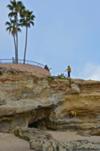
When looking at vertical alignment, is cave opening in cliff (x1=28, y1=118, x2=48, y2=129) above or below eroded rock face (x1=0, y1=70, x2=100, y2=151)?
below

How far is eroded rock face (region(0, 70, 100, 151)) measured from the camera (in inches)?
1478

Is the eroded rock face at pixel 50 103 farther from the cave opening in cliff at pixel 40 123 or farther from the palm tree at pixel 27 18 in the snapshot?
the palm tree at pixel 27 18

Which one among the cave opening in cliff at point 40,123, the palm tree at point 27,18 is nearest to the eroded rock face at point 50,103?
the cave opening in cliff at point 40,123

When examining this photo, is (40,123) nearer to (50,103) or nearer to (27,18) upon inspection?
(50,103)

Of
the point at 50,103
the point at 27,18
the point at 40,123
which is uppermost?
the point at 27,18

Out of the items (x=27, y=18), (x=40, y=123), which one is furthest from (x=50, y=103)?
(x=27, y=18)

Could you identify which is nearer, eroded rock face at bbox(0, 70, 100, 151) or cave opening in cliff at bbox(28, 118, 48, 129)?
eroded rock face at bbox(0, 70, 100, 151)

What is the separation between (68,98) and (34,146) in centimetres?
992

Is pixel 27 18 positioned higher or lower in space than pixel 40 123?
higher

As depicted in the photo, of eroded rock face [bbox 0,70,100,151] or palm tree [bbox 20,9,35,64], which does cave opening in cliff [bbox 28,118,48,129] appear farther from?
palm tree [bbox 20,9,35,64]

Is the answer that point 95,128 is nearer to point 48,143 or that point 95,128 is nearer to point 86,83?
point 86,83

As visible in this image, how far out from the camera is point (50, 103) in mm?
38625

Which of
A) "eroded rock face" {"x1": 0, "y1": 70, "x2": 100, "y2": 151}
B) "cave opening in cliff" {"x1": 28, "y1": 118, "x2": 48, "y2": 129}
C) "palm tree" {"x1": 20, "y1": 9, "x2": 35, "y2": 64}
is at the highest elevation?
"palm tree" {"x1": 20, "y1": 9, "x2": 35, "y2": 64}

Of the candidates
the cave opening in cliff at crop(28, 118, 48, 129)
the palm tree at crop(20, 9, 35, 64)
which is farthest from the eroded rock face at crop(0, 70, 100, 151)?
the palm tree at crop(20, 9, 35, 64)
